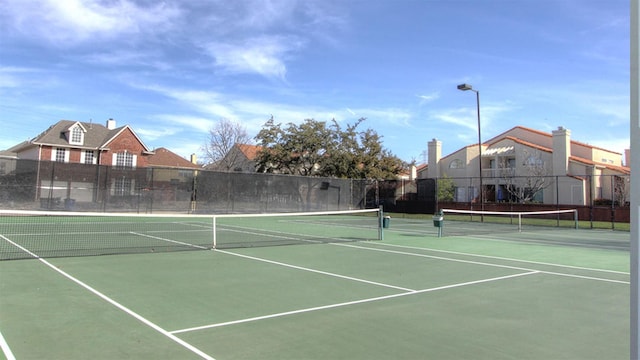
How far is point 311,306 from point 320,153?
37.0 meters

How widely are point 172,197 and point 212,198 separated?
2382 millimetres

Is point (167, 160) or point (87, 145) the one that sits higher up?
point (87, 145)

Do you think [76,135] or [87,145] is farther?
[87,145]

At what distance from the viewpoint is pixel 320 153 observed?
43031 millimetres

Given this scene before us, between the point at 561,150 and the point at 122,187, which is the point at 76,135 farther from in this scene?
the point at 561,150

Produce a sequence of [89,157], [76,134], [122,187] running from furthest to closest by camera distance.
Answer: [89,157], [76,134], [122,187]

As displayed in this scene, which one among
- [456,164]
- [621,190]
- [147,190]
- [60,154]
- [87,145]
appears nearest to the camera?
[147,190]

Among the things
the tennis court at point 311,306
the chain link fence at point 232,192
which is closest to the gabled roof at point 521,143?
the chain link fence at point 232,192

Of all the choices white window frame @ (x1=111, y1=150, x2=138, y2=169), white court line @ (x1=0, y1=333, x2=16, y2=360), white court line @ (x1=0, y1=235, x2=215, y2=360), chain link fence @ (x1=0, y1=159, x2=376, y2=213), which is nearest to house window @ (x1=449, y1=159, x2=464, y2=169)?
chain link fence @ (x1=0, y1=159, x2=376, y2=213)

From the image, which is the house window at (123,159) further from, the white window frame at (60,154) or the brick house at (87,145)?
the white window frame at (60,154)

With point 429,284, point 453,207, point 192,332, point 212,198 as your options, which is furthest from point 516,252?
point 453,207

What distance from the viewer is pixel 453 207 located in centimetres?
3519

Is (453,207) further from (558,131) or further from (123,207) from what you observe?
(123,207)

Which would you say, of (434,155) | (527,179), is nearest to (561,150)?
(527,179)
